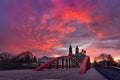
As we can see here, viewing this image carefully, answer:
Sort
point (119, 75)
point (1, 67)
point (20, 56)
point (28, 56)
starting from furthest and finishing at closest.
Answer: point (28, 56), point (20, 56), point (1, 67), point (119, 75)

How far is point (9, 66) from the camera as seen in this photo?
53625 millimetres

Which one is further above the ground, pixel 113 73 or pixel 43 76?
pixel 113 73

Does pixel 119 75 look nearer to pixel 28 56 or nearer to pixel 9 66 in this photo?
pixel 9 66

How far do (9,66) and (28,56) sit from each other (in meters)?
73.0

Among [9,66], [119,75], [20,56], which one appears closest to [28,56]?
A: [20,56]

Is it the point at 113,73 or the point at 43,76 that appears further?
the point at 43,76

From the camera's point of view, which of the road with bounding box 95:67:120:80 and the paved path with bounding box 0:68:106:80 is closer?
the road with bounding box 95:67:120:80

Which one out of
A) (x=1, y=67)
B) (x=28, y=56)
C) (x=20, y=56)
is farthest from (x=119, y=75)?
(x=28, y=56)

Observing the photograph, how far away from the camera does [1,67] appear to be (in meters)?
51.2

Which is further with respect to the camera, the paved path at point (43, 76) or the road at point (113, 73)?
the paved path at point (43, 76)

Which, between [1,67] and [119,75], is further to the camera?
[1,67]

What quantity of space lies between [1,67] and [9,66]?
2.65 metres

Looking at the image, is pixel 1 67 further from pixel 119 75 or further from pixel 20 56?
pixel 20 56

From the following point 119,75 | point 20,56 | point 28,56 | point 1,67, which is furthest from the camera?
point 28,56
